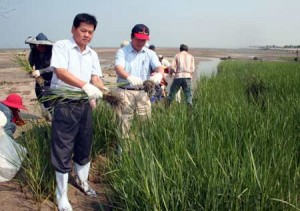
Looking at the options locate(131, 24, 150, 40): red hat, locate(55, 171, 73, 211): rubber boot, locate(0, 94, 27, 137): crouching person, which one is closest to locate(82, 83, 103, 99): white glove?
locate(55, 171, 73, 211): rubber boot

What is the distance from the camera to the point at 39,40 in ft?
12.8

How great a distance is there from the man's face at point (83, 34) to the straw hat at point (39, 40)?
1718 millimetres

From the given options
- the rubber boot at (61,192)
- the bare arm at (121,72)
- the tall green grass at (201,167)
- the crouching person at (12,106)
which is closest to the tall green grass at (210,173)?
the tall green grass at (201,167)

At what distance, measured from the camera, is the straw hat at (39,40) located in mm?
3887

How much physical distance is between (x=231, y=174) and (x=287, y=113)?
→ 1629 mm

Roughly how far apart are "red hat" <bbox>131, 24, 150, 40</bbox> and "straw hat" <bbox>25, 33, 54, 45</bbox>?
1.42m

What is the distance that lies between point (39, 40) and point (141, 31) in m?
1.59

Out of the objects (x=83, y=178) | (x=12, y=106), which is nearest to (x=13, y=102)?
(x=12, y=106)

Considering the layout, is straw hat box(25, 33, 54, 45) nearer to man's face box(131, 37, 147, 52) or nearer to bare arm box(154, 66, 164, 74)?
man's face box(131, 37, 147, 52)

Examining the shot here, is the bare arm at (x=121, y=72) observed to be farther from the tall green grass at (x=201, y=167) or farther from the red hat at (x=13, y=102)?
the red hat at (x=13, y=102)

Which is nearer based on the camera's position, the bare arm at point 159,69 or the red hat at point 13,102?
the bare arm at point 159,69

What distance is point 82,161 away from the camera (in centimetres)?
259

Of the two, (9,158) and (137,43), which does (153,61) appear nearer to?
(137,43)

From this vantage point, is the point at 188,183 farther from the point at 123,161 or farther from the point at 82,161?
the point at 82,161
